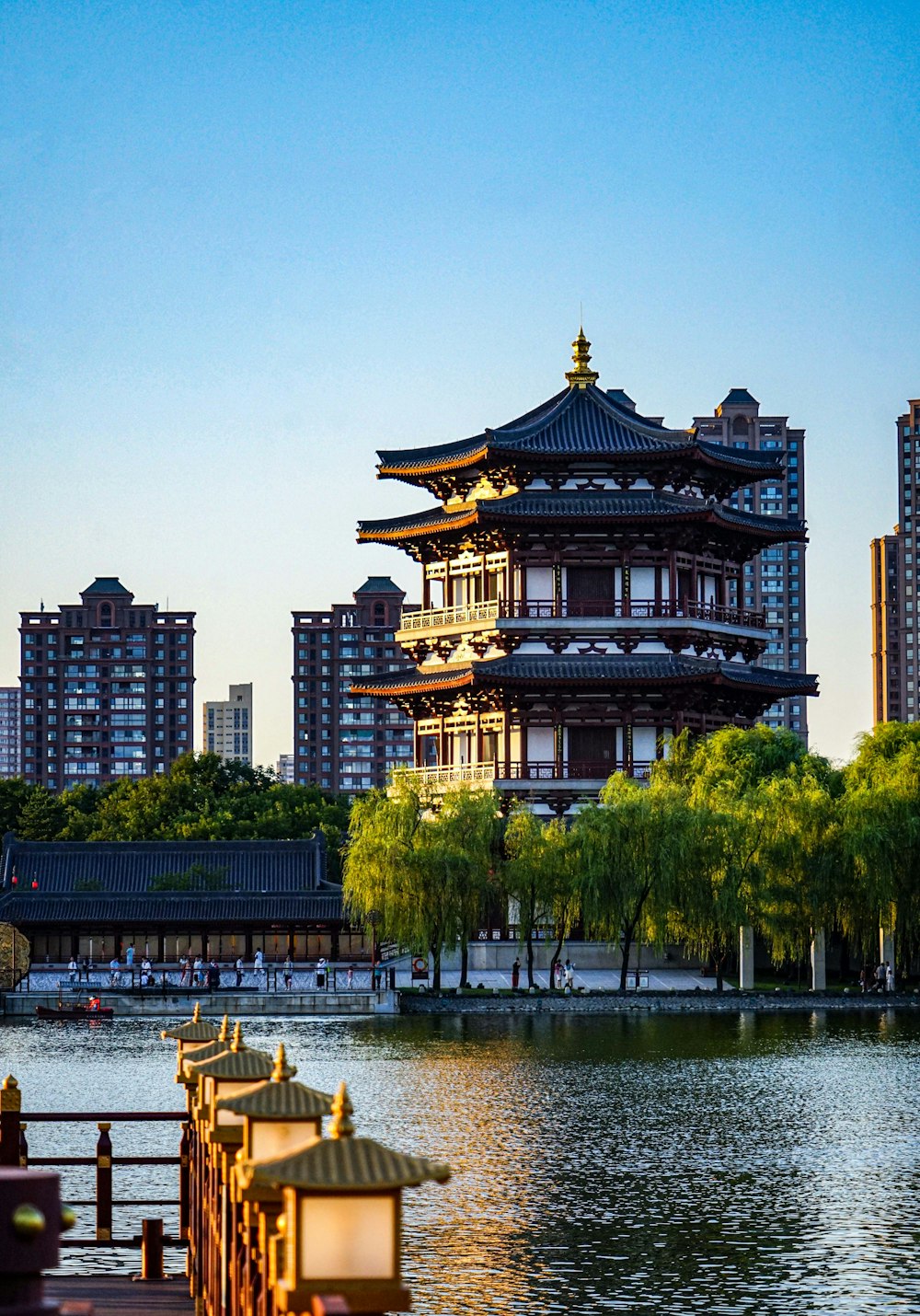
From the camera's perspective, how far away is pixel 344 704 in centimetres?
15638

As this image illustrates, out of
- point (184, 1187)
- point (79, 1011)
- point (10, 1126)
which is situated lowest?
point (79, 1011)

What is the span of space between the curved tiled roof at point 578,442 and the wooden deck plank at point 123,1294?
42.8 meters

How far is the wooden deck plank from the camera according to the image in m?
13.5

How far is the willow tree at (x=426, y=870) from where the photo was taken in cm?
4909

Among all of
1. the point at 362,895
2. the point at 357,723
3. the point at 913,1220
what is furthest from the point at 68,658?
the point at 913,1220

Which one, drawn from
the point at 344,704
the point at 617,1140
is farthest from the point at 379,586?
the point at 617,1140

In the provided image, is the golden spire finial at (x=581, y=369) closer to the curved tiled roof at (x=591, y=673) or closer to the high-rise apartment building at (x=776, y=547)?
the curved tiled roof at (x=591, y=673)

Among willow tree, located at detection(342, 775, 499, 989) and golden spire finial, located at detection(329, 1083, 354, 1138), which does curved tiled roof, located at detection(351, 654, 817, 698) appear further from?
golden spire finial, located at detection(329, 1083, 354, 1138)

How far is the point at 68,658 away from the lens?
152875 mm

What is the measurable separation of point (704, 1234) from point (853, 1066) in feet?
49.4

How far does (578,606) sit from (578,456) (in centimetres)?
412

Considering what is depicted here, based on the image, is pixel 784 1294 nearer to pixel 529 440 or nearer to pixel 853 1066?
pixel 853 1066

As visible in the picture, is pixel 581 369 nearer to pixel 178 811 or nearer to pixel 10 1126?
pixel 178 811

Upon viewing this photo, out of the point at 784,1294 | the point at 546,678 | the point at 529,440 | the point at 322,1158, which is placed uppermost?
the point at 529,440
